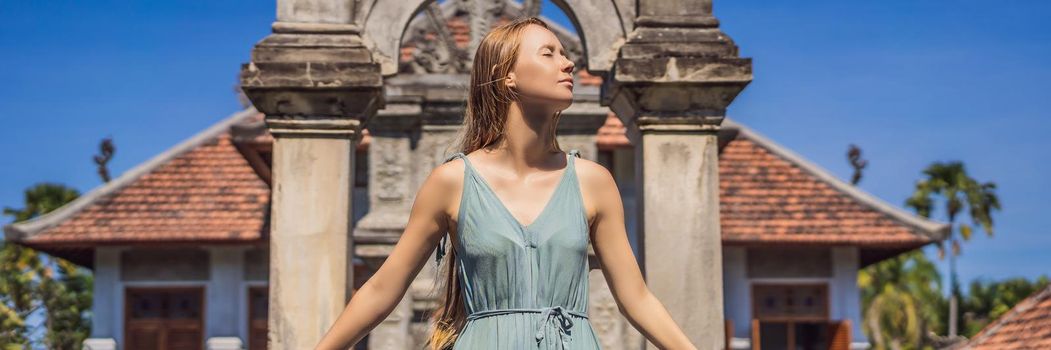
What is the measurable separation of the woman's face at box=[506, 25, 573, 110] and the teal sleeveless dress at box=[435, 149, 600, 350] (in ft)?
0.90

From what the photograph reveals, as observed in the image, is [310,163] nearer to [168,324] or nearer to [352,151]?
[352,151]

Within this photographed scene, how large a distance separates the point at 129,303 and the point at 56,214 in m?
1.47

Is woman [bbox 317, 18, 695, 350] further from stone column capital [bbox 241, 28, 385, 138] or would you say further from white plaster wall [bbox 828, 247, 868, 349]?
white plaster wall [bbox 828, 247, 868, 349]

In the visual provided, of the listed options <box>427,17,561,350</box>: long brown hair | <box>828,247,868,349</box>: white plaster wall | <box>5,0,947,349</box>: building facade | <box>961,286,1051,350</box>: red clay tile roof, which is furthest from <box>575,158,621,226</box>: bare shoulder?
<box>828,247,868,349</box>: white plaster wall

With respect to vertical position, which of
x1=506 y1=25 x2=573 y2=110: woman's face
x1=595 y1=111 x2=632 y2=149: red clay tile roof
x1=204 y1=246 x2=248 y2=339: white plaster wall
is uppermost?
x1=595 y1=111 x2=632 y2=149: red clay tile roof

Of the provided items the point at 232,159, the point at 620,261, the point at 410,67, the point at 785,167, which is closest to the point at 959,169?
the point at 785,167

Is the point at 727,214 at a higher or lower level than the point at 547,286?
higher

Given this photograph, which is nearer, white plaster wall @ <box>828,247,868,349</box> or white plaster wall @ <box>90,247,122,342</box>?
white plaster wall @ <box>90,247,122,342</box>

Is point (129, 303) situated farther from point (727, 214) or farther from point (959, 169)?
point (959, 169)

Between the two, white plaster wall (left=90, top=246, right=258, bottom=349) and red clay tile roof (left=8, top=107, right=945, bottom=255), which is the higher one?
red clay tile roof (left=8, top=107, right=945, bottom=255)

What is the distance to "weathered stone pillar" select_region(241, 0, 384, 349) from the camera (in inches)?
272

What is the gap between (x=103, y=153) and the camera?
18.2 metres

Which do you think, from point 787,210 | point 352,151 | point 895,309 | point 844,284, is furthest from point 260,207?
point 895,309

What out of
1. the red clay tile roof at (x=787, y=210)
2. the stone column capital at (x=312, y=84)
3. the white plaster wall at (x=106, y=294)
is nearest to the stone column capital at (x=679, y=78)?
the stone column capital at (x=312, y=84)
